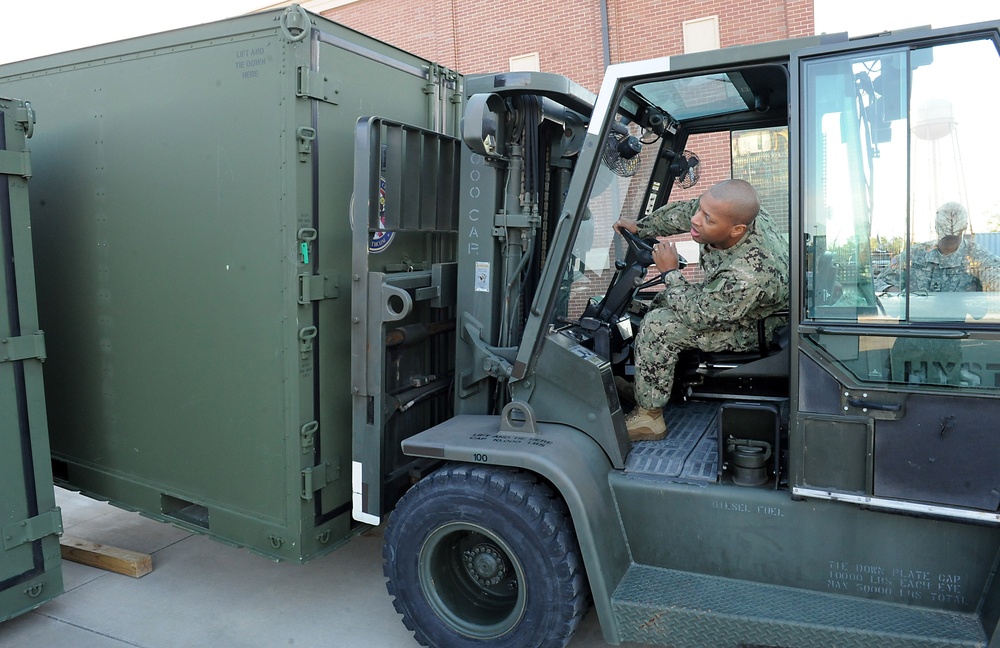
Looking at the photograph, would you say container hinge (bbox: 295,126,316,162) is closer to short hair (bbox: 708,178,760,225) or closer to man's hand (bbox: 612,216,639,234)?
man's hand (bbox: 612,216,639,234)

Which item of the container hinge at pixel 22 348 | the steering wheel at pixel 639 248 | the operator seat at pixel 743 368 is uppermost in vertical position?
the steering wheel at pixel 639 248

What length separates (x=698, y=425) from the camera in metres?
3.60

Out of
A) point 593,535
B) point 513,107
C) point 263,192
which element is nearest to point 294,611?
point 593,535

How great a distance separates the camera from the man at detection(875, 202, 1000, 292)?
244 centimetres

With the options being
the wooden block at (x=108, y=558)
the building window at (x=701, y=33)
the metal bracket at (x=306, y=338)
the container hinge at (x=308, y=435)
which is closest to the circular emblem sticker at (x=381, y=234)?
the metal bracket at (x=306, y=338)

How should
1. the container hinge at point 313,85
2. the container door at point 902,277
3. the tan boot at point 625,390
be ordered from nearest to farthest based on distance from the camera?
the container door at point 902,277
the container hinge at point 313,85
the tan boot at point 625,390

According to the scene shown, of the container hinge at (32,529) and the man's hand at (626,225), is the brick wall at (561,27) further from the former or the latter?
the container hinge at (32,529)

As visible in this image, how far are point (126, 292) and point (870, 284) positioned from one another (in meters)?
3.60

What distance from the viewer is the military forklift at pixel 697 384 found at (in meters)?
2.49

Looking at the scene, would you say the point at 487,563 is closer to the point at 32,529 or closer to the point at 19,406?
the point at 32,529

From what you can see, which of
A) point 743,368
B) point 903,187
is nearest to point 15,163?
point 743,368

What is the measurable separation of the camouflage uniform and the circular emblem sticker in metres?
1.27

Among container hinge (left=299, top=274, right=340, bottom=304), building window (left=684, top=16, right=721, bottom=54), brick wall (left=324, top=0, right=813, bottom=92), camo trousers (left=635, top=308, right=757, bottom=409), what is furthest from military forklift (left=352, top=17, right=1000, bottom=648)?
building window (left=684, top=16, right=721, bottom=54)

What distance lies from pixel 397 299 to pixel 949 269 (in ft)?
7.17
